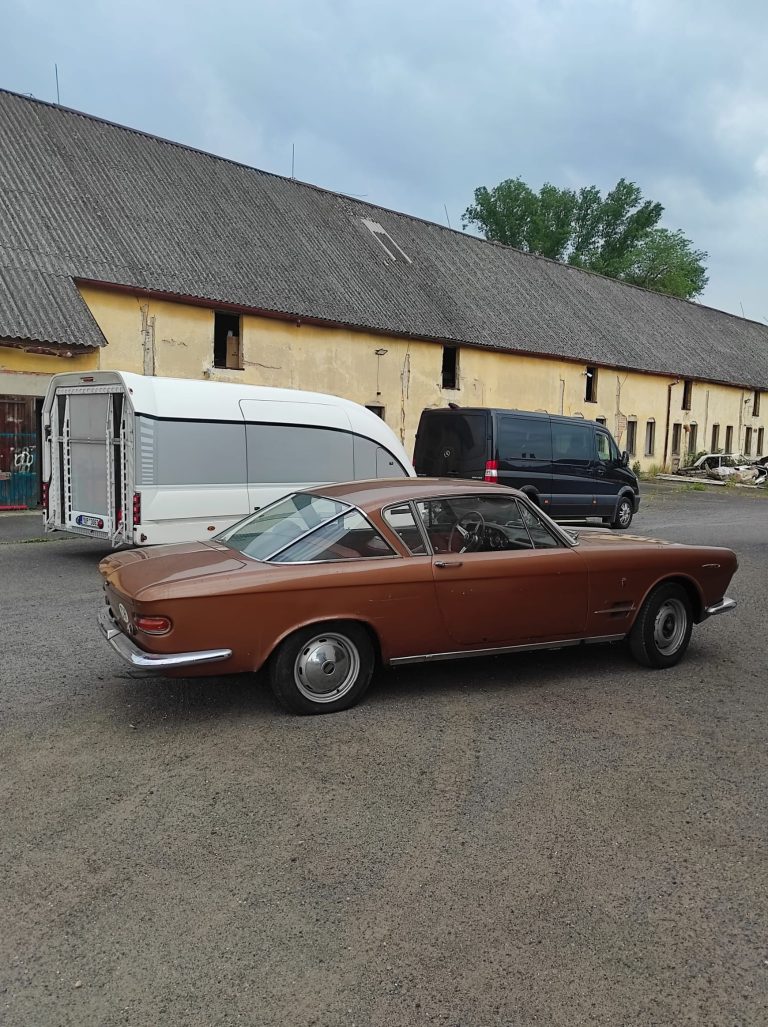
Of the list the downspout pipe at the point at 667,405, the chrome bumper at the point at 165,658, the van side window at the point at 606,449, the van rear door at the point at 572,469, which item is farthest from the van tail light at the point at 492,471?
the downspout pipe at the point at 667,405

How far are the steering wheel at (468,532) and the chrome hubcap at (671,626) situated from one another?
1.55 meters

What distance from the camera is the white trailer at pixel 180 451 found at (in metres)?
8.95

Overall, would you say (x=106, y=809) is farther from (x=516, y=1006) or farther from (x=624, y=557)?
(x=624, y=557)

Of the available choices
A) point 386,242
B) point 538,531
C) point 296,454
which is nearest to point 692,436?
point 386,242

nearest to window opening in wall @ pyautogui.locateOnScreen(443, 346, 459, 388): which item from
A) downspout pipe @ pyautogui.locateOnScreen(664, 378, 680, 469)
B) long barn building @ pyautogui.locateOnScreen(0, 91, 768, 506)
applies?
long barn building @ pyautogui.locateOnScreen(0, 91, 768, 506)

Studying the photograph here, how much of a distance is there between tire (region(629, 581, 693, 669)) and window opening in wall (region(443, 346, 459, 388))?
20.8m

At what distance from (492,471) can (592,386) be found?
20.8 meters

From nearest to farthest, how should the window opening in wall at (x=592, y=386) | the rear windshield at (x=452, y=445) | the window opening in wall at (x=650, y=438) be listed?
1. the rear windshield at (x=452, y=445)
2. the window opening in wall at (x=592, y=386)
3. the window opening in wall at (x=650, y=438)

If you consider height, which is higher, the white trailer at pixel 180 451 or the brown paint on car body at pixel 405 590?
the white trailer at pixel 180 451

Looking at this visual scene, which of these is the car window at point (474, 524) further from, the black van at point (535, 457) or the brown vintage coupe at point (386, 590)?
the black van at point (535, 457)

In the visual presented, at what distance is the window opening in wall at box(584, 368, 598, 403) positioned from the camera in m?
31.9

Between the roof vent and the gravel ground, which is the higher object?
the roof vent

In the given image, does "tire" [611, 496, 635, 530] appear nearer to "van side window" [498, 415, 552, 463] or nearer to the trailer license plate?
"van side window" [498, 415, 552, 463]

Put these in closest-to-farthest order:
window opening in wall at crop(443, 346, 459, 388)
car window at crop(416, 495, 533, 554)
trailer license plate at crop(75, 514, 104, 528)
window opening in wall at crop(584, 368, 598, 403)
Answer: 1. car window at crop(416, 495, 533, 554)
2. trailer license plate at crop(75, 514, 104, 528)
3. window opening in wall at crop(443, 346, 459, 388)
4. window opening in wall at crop(584, 368, 598, 403)
